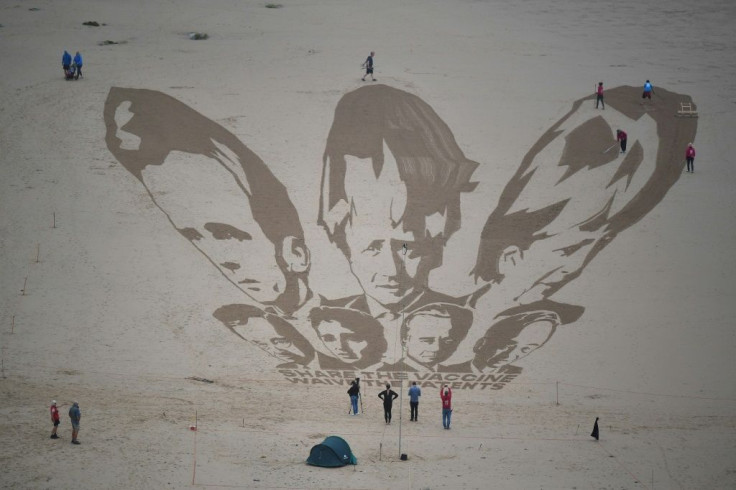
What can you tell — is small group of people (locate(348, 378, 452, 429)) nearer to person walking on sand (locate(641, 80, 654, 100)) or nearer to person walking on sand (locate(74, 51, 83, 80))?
person walking on sand (locate(641, 80, 654, 100))

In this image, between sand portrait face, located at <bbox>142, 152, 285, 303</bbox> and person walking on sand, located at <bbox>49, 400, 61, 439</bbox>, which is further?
sand portrait face, located at <bbox>142, 152, 285, 303</bbox>

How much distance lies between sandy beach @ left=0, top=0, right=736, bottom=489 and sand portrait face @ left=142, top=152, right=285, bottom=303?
0.10 metres

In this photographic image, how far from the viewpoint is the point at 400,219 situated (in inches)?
1262

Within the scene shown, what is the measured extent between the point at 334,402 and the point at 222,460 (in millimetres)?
4629

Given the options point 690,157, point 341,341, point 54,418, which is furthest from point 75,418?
point 690,157

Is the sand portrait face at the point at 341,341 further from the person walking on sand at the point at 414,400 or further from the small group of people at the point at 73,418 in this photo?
the small group of people at the point at 73,418

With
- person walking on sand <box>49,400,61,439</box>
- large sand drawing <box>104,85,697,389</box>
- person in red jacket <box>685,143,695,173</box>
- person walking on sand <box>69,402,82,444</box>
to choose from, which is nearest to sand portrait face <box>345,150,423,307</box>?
large sand drawing <box>104,85,697,389</box>

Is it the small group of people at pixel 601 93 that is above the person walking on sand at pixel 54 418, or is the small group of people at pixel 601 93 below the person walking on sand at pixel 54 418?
above

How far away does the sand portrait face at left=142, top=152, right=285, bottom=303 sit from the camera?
95.9ft

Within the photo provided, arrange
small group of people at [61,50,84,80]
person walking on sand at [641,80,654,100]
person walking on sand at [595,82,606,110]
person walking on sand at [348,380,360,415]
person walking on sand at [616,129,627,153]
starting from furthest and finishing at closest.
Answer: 1. person walking on sand at [641,80,654,100]
2. small group of people at [61,50,84,80]
3. person walking on sand at [595,82,606,110]
4. person walking on sand at [616,129,627,153]
5. person walking on sand at [348,380,360,415]

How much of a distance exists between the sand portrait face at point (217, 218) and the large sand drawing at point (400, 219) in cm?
6

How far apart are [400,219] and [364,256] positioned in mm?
2345

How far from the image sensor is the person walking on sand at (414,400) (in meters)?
22.7

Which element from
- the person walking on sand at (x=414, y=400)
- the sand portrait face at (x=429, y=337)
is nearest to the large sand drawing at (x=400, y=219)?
the sand portrait face at (x=429, y=337)
